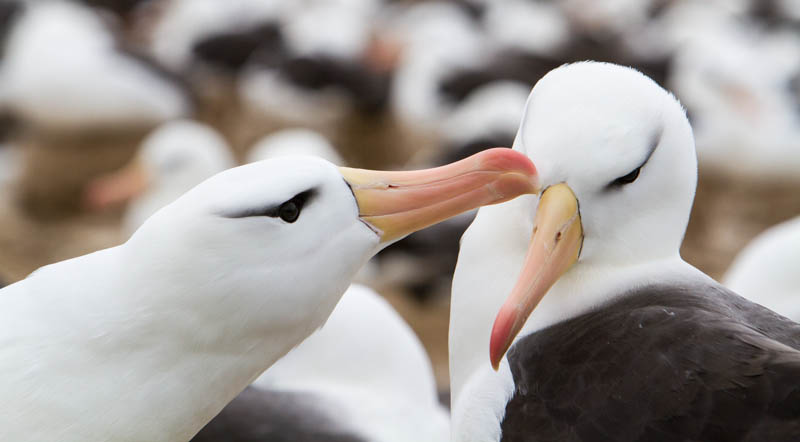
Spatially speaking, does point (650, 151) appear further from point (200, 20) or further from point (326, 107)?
point (200, 20)

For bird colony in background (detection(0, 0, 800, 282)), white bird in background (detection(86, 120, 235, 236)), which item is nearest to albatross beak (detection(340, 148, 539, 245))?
bird colony in background (detection(0, 0, 800, 282))

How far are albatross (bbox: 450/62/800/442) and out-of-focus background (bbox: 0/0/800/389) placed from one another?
328 centimetres

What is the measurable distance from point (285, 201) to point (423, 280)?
16.3ft

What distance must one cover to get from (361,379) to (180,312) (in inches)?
60.0

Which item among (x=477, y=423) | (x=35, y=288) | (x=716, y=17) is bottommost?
(x=477, y=423)

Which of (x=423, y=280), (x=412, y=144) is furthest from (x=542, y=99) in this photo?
(x=412, y=144)

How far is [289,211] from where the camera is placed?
2.24m

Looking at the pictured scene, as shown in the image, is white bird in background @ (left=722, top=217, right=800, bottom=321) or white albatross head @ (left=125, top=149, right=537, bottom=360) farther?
white bird in background @ (left=722, top=217, right=800, bottom=321)

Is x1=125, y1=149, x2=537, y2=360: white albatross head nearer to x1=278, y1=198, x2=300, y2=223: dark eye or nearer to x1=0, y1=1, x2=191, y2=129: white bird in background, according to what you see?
x1=278, y1=198, x2=300, y2=223: dark eye

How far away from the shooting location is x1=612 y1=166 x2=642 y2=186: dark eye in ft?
8.04

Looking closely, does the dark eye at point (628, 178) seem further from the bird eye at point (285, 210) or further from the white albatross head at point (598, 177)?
the bird eye at point (285, 210)

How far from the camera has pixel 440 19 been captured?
14.2 meters

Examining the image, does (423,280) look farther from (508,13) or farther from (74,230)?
(508,13)

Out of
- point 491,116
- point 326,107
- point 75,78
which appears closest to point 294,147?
point 491,116
